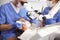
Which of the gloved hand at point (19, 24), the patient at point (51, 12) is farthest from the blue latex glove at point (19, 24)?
the patient at point (51, 12)

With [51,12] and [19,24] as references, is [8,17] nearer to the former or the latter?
[19,24]

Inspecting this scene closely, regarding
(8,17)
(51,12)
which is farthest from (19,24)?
(51,12)

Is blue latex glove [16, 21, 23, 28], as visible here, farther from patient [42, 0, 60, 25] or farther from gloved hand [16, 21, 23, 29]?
patient [42, 0, 60, 25]

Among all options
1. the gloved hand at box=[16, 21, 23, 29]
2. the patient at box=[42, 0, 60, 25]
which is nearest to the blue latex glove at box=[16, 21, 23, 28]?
the gloved hand at box=[16, 21, 23, 29]

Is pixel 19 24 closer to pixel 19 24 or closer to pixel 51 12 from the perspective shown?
pixel 19 24

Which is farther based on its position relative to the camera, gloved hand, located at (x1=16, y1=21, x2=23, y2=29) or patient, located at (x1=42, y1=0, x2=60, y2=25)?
patient, located at (x1=42, y1=0, x2=60, y2=25)

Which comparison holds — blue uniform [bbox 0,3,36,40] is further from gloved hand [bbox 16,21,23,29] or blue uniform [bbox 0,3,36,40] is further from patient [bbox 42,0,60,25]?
patient [bbox 42,0,60,25]

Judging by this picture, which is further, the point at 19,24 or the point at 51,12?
the point at 51,12

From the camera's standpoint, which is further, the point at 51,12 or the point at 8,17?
the point at 51,12

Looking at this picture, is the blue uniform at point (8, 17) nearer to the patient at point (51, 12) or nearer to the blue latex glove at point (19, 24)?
the blue latex glove at point (19, 24)

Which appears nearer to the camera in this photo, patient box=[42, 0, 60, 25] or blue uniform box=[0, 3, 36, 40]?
blue uniform box=[0, 3, 36, 40]

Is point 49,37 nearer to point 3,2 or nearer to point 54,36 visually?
point 54,36

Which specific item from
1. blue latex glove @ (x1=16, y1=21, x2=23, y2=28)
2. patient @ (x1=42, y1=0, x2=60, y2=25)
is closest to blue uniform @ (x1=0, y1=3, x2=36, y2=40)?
blue latex glove @ (x1=16, y1=21, x2=23, y2=28)

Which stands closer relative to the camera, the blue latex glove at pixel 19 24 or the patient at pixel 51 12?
the blue latex glove at pixel 19 24
